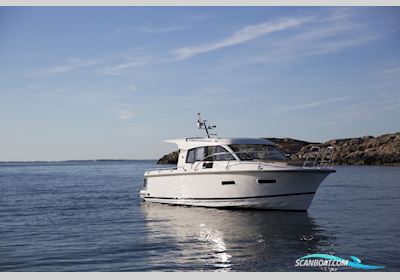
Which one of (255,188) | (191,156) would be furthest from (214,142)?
(255,188)

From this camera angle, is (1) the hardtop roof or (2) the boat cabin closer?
(2) the boat cabin

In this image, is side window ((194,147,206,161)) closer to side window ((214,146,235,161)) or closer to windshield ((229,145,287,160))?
side window ((214,146,235,161))

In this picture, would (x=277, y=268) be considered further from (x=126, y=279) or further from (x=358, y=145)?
(x=358, y=145)

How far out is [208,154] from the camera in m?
19.0

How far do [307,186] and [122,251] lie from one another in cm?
847

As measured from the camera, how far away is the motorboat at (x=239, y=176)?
54.6 feet

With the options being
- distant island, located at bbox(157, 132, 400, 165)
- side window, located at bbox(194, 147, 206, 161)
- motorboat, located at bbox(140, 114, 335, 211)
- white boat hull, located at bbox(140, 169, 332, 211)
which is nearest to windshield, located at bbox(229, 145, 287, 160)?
motorboat, located at bbox(140, 114, 335, 211)

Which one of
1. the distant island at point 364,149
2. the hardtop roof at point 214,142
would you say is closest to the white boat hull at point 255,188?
the hardtop roof at point 214,142

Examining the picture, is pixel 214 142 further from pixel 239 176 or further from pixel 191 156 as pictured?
→ pixel 239 176

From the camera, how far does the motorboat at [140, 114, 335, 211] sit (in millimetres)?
16656

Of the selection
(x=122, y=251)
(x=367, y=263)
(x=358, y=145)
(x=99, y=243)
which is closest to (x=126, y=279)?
(x=122, y=251)

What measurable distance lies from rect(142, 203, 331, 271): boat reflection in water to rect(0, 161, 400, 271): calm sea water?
21mm

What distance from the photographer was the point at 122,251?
1086 cm

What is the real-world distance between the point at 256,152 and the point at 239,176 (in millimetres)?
1604
